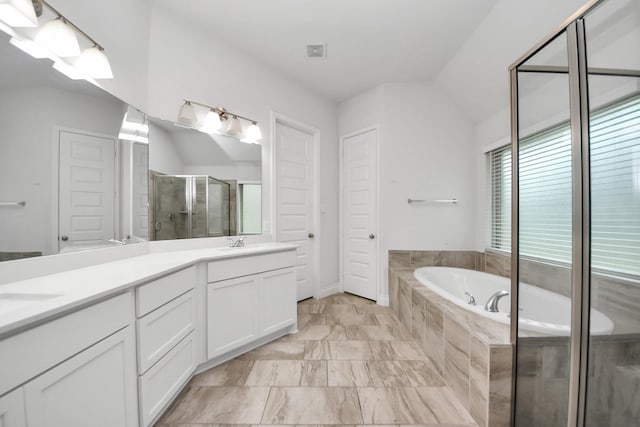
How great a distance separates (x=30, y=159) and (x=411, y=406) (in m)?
2.22

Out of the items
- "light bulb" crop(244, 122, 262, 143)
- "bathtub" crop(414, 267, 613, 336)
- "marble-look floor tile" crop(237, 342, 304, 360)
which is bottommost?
"marble-look floor tile" crop(237, 342, 304, 360)

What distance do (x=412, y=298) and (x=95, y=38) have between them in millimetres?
2852

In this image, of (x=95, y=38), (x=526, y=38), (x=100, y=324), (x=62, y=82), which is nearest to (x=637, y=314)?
(x=100, y=324)

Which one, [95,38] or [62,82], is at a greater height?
[95,38]

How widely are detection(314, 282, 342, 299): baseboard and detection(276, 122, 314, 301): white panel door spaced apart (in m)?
0.11

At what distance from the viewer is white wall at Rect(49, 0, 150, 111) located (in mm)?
1401

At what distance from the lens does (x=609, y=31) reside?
0.77 meters

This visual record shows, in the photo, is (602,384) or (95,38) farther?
(95,38)

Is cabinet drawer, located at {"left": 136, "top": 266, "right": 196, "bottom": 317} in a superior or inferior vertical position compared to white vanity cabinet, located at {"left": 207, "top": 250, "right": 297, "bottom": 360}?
Result: superior

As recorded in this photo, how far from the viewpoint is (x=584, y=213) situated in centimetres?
86

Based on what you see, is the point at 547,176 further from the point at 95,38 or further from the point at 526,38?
the point at 95,38

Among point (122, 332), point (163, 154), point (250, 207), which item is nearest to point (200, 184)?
point (163, 154)

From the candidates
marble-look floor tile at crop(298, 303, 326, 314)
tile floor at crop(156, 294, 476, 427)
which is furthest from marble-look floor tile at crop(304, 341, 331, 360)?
marble-look floor tile at crop(298, 303, 326, 314)

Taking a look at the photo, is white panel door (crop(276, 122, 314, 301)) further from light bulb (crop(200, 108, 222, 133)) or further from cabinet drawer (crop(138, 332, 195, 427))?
cabinet drawer (crop(138, 332, 195, 427))
